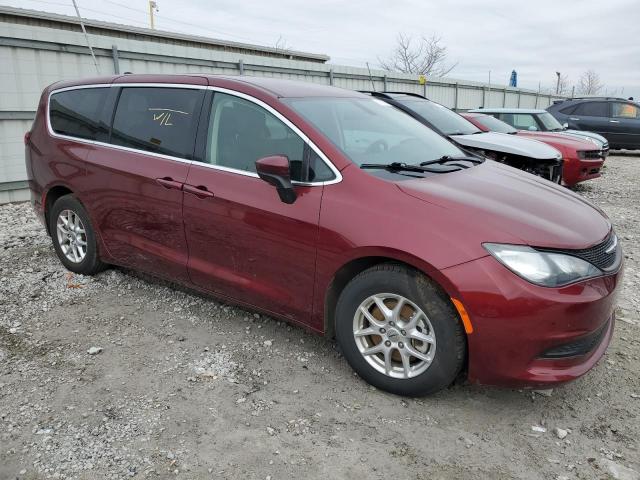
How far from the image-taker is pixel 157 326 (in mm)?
3703

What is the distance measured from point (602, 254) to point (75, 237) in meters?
3.95

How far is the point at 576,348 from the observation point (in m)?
2.59

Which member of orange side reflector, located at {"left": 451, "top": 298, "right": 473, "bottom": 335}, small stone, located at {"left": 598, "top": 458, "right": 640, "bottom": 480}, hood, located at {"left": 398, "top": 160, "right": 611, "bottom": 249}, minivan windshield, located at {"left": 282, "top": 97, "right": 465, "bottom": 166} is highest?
minivan windshield, located at {"left": 282, "top": 97, "right": 465, "bottom": 166}

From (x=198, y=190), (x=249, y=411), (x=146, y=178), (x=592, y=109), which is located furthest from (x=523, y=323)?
(x=592, y=109)

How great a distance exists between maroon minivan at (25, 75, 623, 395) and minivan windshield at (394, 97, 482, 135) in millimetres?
3451

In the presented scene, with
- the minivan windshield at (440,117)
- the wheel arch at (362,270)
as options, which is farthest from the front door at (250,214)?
the minivan windshield at (440,117)

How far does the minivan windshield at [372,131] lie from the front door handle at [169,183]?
908 millimetres

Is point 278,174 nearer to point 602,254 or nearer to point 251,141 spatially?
point 251,141

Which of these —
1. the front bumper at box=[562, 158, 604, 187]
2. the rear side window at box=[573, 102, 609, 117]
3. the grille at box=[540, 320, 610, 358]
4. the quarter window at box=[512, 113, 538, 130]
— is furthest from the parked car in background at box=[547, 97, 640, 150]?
the grille at box=[540, 320, 610, 358]

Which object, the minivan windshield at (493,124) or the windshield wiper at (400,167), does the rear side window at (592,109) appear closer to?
the minivan windshield at (493,124)

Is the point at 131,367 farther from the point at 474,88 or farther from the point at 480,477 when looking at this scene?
the point at 474,88

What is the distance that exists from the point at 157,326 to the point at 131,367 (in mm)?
555

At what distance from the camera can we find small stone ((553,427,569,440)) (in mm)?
2592

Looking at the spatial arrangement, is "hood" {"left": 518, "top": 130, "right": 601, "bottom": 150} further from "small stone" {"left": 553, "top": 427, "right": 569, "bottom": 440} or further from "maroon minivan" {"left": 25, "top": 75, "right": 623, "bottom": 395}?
"small stone" {"left": 553, "top": 427, "right": 569, "bottom": 440}
